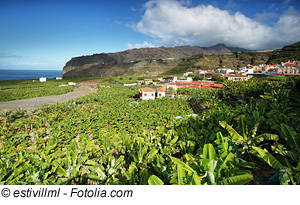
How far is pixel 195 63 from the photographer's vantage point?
9019cm

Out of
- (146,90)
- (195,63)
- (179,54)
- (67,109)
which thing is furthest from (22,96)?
(179,54)

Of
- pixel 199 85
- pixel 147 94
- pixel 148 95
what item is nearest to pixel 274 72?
pixel 199 85

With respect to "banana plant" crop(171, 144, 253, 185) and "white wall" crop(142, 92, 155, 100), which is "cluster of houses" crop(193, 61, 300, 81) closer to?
"white wall" crop(142, 92, 155, 100)

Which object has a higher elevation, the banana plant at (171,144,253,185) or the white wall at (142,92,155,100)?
the banana plant at (171,144,253,185)

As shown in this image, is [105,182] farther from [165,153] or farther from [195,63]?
[195,63]

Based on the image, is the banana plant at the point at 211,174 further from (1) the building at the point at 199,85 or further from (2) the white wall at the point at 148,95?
(1) the building at the point at 199,85

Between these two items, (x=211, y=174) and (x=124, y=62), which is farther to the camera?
(x=124, y=62)

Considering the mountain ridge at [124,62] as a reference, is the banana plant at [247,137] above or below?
below

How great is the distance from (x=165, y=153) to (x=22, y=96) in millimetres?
42631

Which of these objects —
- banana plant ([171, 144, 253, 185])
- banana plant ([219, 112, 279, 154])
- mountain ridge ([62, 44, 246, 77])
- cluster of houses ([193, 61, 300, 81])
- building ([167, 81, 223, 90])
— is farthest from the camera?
mountain ridge ([62, 44, 246, 77])

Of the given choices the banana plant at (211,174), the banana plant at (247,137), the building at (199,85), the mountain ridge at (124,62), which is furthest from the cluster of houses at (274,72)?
the mountain ridge at (124,62)

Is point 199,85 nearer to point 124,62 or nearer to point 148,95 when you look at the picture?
point 148,95

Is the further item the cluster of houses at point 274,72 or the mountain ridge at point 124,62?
the mountain ridge at point 124,62

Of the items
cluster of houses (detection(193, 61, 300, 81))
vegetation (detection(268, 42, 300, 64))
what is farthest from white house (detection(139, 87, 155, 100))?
vegetation (detection(268, 42, 300, 64))
